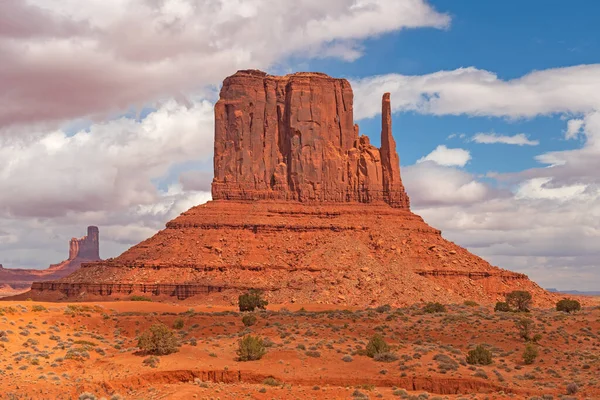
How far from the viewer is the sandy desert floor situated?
34.6 meters

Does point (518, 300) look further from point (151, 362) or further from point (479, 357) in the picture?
point (151, 362)

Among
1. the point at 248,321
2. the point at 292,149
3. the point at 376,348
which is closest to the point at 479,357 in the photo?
the point at 376,348

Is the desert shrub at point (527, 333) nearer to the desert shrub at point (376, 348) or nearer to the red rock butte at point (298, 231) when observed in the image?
the desert shrub at point (376, 348)

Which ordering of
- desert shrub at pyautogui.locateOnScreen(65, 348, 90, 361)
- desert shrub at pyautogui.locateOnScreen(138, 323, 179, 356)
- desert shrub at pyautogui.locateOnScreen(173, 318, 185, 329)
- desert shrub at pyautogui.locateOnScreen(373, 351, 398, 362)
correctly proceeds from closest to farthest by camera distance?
desert shrub at pyautogui.locateOnScreen(65, 348, 90, 361), desert shrub at pyautogui.locateOnScreen(138, 323, 179, 356), desert shrub at pyautogui.locateOnScreen(373, 351, 398, 362), desert shrub at pyautogui.locateOnScreen(173, 318, 185, 329)

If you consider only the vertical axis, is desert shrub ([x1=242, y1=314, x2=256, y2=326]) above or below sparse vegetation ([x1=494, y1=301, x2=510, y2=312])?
below

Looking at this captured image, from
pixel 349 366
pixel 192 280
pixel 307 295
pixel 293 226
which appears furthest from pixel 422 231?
pixel 349 366

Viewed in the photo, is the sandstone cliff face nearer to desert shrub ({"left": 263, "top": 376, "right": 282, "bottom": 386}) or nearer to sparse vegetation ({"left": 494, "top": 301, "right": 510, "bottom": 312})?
sparse vegetation ({"left": 494, "top": 301, "right": 510, "bottom": 312})

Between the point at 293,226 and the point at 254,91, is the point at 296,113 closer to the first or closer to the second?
the point at 254,91

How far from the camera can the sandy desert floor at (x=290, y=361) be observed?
34.6m

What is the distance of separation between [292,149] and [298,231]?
48.5 ft

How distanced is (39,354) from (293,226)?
69.7 metres

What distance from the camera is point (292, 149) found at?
117m

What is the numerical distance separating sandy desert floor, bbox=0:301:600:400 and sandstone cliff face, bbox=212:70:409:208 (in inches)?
2329

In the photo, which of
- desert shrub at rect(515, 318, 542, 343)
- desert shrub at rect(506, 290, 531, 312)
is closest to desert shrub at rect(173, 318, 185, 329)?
desert shrub at rect(515, 318, 542, 343)
